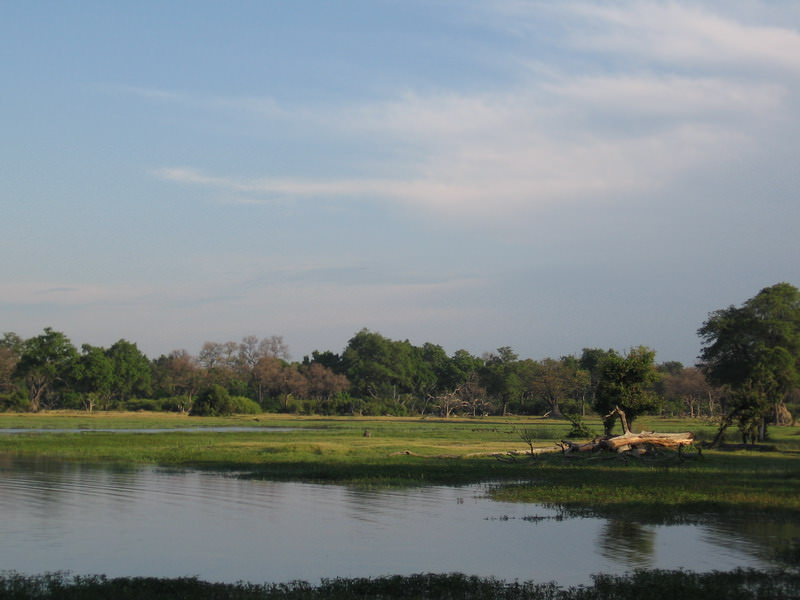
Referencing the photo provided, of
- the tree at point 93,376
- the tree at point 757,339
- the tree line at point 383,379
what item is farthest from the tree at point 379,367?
the tree at point 757,339

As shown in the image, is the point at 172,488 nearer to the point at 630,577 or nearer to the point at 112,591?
the point at 112,591

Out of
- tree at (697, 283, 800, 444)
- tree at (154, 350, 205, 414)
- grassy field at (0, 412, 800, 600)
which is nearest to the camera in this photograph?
grassy field at (0, 412, 800, 600)

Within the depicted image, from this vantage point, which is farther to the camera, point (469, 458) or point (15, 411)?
point (15, 411)

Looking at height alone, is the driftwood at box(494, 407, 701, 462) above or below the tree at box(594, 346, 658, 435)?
below

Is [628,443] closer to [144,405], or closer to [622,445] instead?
[622,445]

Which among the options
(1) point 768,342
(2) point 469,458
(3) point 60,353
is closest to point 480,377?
(3) point 60,353

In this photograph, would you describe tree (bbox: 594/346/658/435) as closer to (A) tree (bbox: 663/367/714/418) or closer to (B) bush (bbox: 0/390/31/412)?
(A) tree (bbox: 663/367/714/418)

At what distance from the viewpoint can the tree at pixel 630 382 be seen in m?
54.5

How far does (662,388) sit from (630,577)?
5863 inches

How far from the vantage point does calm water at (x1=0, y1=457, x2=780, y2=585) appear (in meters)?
19.3

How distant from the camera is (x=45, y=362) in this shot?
129500 mm

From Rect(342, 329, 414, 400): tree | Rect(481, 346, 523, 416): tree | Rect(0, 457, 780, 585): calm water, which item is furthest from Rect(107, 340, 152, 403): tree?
Rect(0, 457, 780, 585): calm water

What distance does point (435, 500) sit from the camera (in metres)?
30.3

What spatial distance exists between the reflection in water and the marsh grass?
2.27 m
